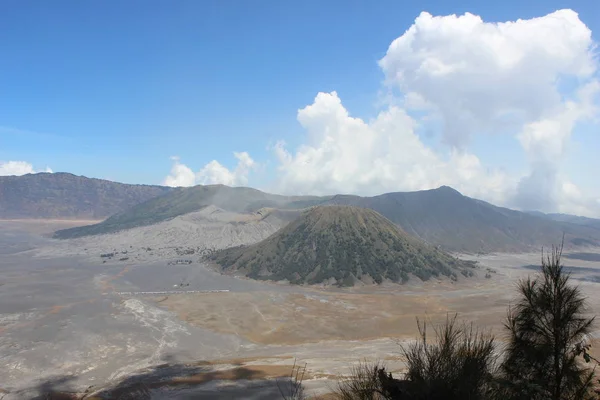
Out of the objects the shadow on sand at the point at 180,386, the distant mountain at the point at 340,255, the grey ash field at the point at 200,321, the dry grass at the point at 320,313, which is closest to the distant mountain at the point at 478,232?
the distant mountain at the point at 340,255

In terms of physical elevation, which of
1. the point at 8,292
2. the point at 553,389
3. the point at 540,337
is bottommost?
the point at 8,292

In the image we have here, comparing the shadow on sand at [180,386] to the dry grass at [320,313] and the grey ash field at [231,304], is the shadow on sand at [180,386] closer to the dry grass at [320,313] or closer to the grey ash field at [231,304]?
the grey ash field at [231,304]

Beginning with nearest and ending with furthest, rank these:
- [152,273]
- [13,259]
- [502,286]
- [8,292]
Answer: [8,292] → [502,286] → [152,273] → [13,259]

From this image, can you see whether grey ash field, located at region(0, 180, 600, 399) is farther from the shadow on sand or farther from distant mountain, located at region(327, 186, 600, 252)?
distant mountain, located at region(327, 186, 600, 252)

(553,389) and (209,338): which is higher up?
(553,389)

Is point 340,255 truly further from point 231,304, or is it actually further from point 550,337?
point 550,337

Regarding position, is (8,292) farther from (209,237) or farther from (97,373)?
(209,237)

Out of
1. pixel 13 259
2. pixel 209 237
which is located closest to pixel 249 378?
pixel 13 259

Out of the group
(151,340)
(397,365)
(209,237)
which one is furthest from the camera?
(209,237)
